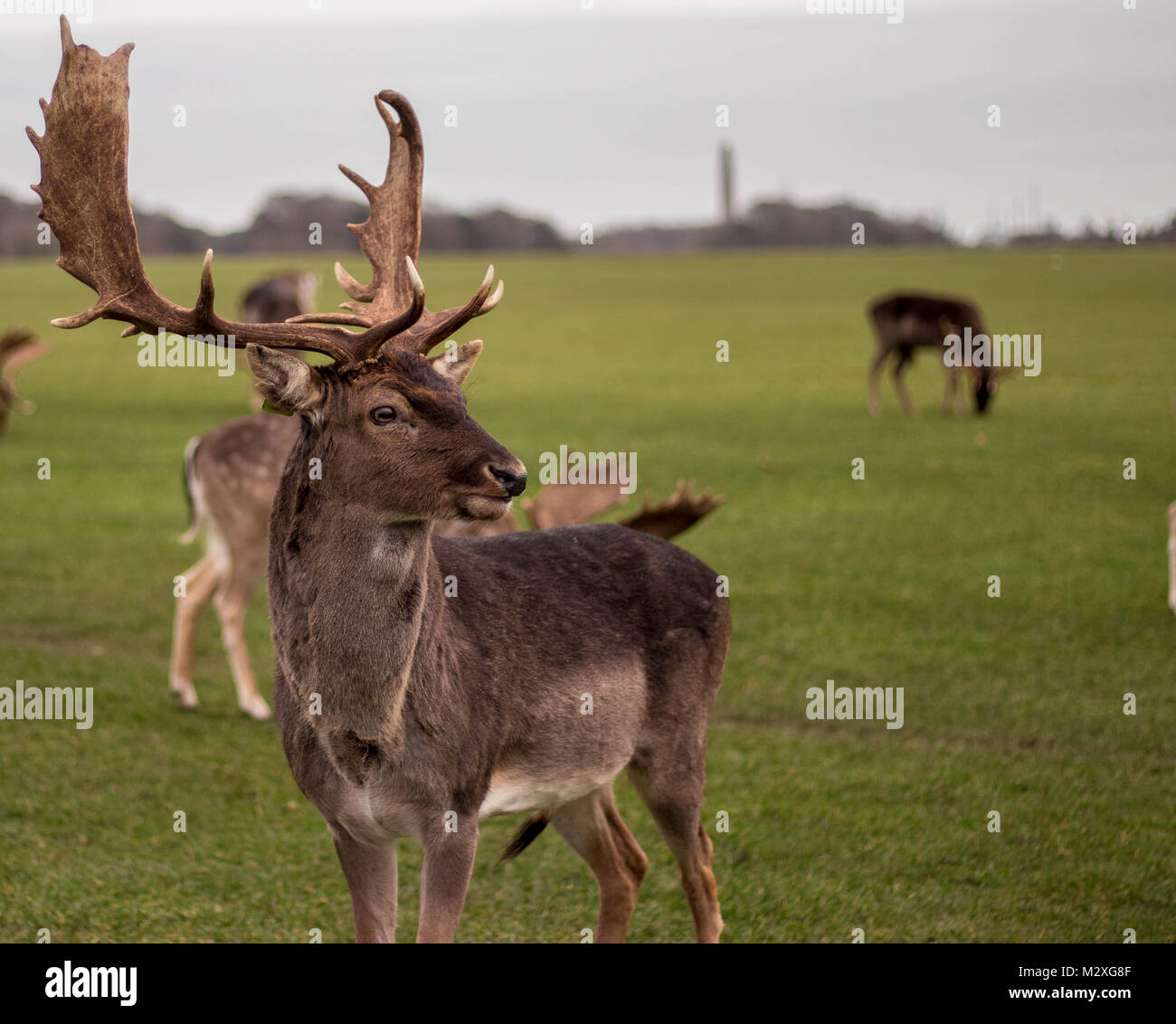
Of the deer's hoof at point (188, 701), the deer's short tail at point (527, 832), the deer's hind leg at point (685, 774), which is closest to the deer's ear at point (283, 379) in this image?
the deer's hind leg at point (685, 774)

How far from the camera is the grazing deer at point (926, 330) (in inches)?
787

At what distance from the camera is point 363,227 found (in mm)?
5098

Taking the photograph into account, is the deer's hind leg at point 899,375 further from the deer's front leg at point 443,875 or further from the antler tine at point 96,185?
the deer's front leg at point 443,875

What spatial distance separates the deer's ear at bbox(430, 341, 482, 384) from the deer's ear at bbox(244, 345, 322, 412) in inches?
14.8

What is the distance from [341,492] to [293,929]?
213 centimetres

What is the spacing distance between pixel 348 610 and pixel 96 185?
1.48 meters

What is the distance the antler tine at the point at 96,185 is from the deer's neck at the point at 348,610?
0.61 meters

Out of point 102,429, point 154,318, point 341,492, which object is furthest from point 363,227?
point 102,429

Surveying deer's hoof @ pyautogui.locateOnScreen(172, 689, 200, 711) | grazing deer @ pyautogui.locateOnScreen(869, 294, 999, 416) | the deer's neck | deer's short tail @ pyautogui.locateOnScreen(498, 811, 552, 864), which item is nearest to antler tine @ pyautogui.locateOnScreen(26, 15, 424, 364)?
the deer's neck

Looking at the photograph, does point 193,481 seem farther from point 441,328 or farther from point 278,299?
point 278,299

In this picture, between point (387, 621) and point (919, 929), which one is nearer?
point (387, 621)

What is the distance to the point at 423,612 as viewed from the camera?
12.9 ft

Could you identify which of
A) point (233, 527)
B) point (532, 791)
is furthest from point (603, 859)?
point (233, 527)
